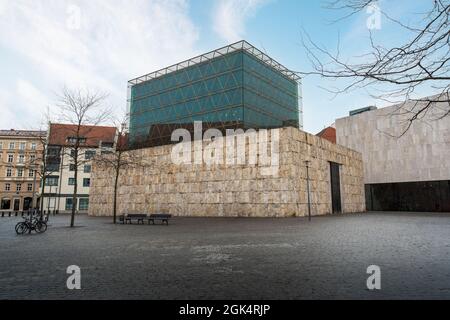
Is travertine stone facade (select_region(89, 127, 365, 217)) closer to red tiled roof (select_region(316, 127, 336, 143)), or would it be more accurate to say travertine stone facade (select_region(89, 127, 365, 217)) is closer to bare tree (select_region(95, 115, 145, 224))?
bare tree (select_region(95, 115, 145, 224))

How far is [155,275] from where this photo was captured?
247 inches

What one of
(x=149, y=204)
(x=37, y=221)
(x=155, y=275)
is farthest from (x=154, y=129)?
(x=155, y=275)

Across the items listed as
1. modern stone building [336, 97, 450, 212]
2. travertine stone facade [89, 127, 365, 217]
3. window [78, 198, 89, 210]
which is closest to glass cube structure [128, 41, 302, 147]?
travertine stone facade [89, 127, 365, 217]

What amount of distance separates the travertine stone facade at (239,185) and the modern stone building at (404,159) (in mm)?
6060

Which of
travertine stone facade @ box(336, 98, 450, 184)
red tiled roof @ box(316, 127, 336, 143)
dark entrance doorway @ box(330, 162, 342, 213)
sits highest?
red tiled roof @ box(316, 127, 336, 143)

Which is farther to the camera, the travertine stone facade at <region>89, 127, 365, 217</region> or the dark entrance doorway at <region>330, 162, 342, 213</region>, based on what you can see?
the dark entrance doorway at <region>330, 162, 342, 213</region>

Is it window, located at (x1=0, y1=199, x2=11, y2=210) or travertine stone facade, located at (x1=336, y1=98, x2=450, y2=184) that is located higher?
travertine stone facade, located at (x1=336, y1=98, x2=450, y2=184)

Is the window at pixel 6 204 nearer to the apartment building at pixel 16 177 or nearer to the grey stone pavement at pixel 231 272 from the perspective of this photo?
the apartment building at pixel 16 177

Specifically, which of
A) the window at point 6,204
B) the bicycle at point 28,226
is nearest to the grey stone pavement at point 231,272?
the bicycle at point 28,226

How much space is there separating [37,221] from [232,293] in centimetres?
1648

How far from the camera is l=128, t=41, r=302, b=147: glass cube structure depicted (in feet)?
138

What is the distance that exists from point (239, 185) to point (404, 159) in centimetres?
2912

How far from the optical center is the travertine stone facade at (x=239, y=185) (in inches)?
1137

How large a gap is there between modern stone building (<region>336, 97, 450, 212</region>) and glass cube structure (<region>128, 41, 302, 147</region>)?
11304mm
